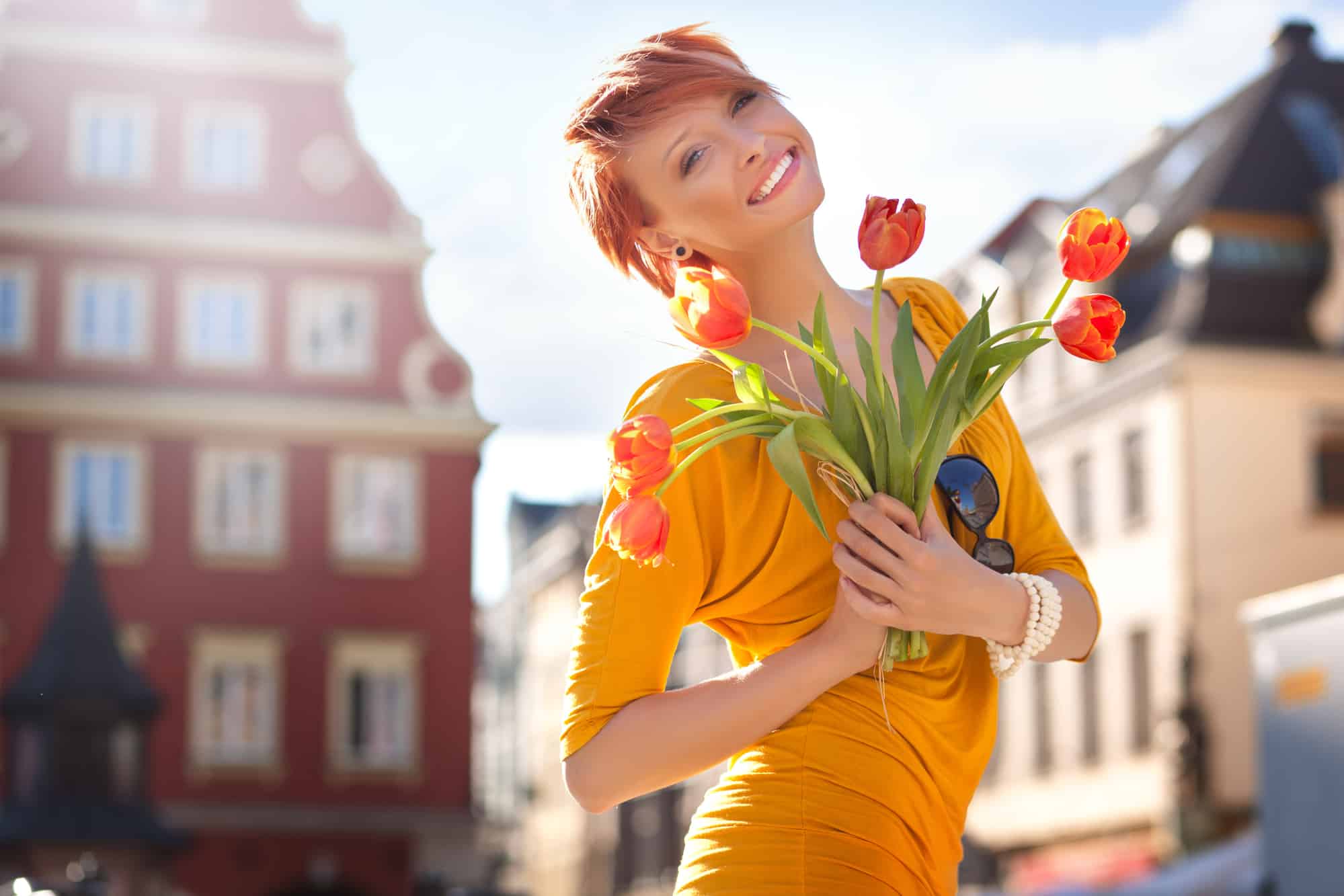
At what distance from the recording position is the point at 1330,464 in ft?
80.9

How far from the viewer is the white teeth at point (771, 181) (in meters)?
2.27

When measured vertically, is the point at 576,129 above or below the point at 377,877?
above

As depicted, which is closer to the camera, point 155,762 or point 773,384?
point 773,384

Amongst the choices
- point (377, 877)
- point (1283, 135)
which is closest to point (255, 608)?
point (377, 877)

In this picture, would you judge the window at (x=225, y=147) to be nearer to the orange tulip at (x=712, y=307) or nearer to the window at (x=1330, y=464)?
the window at (x=1330, y=464)

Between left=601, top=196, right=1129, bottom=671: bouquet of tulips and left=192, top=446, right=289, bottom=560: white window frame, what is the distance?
24.6m

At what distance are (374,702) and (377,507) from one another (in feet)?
8.78

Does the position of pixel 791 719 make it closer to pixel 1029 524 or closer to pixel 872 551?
pixel 872 551

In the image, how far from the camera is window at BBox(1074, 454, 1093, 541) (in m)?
27.1

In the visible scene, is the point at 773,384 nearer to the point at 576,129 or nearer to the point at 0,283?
the point at 576,129

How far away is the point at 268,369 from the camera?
2605 centimetres

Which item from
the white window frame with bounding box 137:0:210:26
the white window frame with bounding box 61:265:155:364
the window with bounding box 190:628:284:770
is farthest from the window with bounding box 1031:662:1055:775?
the white window frame with bounding box 137:0:210:26

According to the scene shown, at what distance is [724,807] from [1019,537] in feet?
1.68

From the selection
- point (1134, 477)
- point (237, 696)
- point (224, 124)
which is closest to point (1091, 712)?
point (1134, 477)
